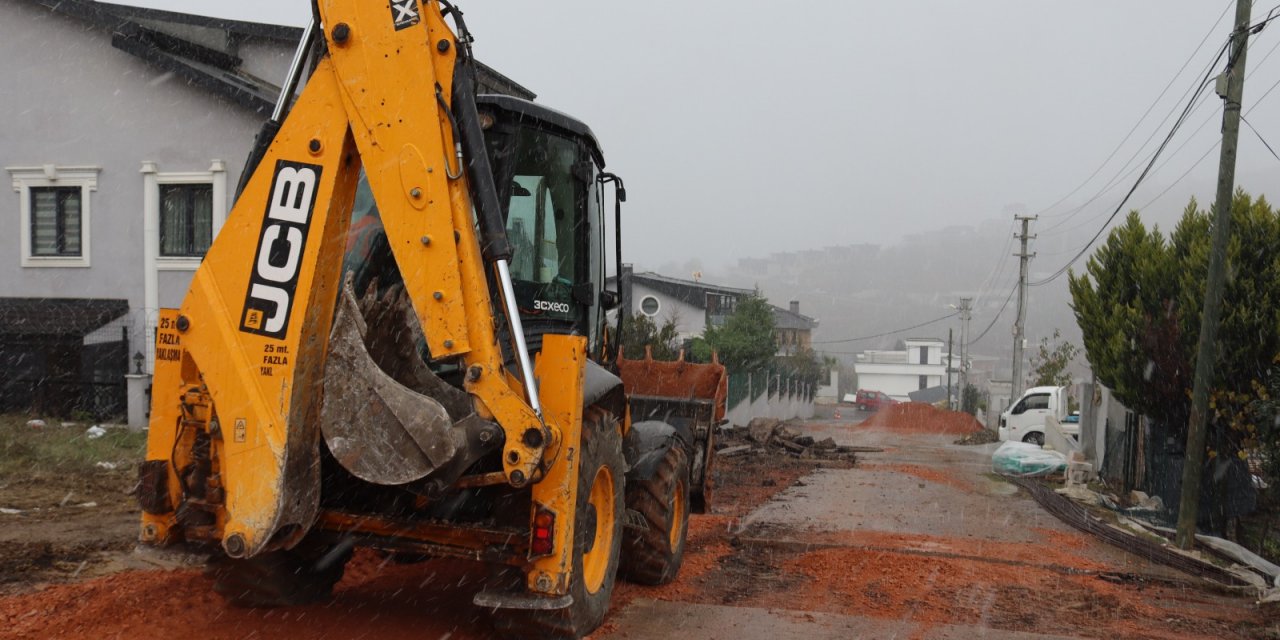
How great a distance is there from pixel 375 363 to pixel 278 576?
183 centimetres

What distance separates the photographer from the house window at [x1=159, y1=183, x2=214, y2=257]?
18859 millimetres

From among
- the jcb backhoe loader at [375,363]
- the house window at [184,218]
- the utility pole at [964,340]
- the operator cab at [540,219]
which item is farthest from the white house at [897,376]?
the jcb backhoe loader at [375,363]

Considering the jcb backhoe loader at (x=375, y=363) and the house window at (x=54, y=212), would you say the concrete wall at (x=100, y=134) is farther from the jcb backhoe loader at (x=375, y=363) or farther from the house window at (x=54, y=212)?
the jcb backhoe loader at (x=375, y=363)

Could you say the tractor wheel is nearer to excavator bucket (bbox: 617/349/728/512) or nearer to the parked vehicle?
excavator bucket (bbox: 617/349/728/512)

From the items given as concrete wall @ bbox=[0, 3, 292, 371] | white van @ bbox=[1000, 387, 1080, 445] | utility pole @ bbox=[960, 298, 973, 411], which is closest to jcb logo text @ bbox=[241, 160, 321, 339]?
concrete wall @ bbox=[0, 3, 292, 371]

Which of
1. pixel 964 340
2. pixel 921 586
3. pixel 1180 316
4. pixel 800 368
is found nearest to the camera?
pixel 921 586

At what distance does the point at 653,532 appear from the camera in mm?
7742

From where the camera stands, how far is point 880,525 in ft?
40.6

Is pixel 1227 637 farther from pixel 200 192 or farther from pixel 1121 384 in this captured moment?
pixel 200 192

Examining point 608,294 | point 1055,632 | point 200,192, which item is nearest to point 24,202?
point 200,192

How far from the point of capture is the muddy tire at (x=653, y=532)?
7.75m

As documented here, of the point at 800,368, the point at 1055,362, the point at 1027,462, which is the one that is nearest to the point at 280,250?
the point at 1027,462

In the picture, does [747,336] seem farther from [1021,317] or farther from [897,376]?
[897,376]

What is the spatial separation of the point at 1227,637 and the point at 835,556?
3194 millimetres
